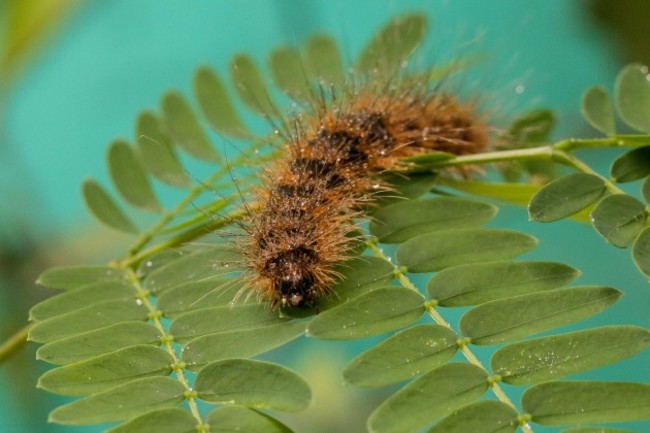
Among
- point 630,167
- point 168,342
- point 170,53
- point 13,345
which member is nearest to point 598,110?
point 630,167

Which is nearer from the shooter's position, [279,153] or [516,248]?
[516,248]

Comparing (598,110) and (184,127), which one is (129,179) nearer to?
(184,127)

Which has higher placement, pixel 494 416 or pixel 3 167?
pixel 3 167

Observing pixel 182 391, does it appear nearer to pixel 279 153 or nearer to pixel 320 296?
pixel 320 296

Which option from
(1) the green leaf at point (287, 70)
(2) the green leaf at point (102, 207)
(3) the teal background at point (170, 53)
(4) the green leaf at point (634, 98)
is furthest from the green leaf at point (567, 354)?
(3) the teal background at point (170, 53)

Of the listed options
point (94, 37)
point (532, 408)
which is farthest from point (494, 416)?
point (94, 37)

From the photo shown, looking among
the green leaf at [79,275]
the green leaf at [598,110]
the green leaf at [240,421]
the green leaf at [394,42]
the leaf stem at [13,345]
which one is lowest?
the green leaf at [240,421]

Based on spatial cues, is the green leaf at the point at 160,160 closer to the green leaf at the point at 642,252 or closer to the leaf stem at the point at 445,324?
the leaf stem at the point at 445,324
